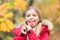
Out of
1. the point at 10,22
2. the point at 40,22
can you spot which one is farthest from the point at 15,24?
the point at 40,22

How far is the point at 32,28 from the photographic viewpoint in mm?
759

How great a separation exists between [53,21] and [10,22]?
227mm

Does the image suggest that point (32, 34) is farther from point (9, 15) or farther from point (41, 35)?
point (9, 15)

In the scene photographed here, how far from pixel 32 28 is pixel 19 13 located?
105 millimetres

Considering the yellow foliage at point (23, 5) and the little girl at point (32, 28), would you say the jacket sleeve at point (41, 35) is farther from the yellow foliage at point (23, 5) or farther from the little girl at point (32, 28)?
the yellow foliage at point (23, 5)

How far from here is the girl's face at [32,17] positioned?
75 cm

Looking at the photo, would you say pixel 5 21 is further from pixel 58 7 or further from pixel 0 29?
pixel 58 7

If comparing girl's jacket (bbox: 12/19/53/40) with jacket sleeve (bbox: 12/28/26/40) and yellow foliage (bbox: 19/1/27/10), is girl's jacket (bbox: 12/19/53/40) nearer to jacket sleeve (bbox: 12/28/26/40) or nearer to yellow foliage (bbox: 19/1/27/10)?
jacket sleeve (bbox: 12/28/26/40)

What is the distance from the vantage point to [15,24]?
76 cm

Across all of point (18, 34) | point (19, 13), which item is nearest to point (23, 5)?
point (19, 13)

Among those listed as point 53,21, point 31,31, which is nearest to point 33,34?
point 31,31

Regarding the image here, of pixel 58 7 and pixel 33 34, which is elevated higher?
pixel 58 7

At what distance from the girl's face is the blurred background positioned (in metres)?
0.03

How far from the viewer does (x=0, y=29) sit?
2.51ft
